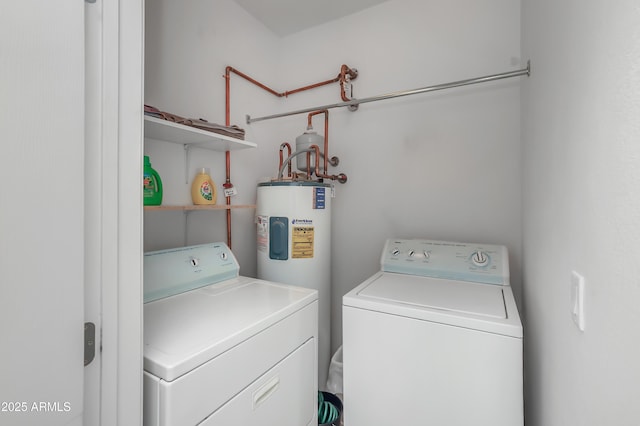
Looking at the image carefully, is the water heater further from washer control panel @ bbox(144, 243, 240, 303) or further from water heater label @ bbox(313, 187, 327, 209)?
washer control panel @ bbox(144, 243, 240, 303)

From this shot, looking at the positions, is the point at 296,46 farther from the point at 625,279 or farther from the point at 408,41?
the point at 625,279

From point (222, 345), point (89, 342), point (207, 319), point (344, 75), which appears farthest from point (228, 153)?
point (89, 342)

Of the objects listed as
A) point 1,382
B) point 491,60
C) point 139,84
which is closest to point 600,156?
point 139,84

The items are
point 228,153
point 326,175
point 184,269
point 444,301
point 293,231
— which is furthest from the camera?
point 326,175

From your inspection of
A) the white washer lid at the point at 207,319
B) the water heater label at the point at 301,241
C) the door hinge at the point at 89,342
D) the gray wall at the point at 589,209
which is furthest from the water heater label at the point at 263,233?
the gray wall at the point at 589,209

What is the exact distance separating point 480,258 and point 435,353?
0.63 metres

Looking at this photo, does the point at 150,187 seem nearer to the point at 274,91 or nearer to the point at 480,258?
the point at 274,91

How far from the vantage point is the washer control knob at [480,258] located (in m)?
1.43

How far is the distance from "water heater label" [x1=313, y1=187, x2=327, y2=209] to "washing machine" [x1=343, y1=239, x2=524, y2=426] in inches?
22.2

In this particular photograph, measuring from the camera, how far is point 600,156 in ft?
1.64

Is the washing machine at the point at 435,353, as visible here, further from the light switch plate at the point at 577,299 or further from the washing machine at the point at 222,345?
the light switch plate at the point at 577,299

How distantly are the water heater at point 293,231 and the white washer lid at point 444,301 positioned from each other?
42 centimetres

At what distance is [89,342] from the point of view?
23.8 inches

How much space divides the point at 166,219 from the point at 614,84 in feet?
5.56
